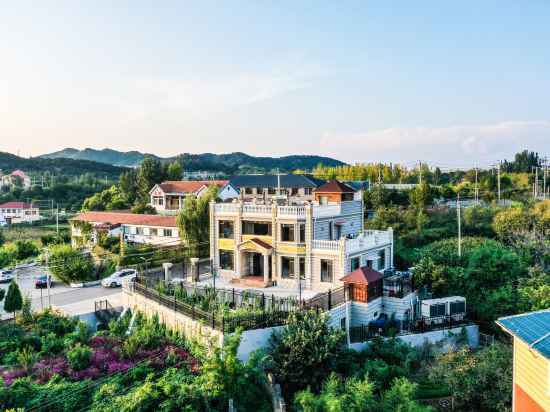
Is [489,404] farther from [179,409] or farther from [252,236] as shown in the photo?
[252,236]

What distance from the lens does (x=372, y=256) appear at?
2253 centimetres

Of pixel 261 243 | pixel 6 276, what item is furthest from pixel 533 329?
pixel 6 276

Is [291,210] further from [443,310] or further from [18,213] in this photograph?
[18,213]

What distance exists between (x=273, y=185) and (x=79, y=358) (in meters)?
35.7

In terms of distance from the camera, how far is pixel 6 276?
98.9ft

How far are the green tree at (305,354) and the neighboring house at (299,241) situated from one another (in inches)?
269

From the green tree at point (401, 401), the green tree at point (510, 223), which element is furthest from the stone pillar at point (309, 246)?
the green tree at point (510, 223)

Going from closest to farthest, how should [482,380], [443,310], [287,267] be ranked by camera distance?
[482,380], [443,310], [287,267]

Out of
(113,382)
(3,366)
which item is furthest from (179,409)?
(3,366)

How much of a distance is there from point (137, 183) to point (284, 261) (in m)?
42.0

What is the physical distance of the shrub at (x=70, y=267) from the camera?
26312 mm

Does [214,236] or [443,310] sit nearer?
[443,310]

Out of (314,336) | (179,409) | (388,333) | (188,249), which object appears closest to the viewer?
(179,409)

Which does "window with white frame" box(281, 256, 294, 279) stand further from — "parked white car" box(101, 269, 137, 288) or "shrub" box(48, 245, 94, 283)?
"shrub" box(48, 245, 94, 283)
